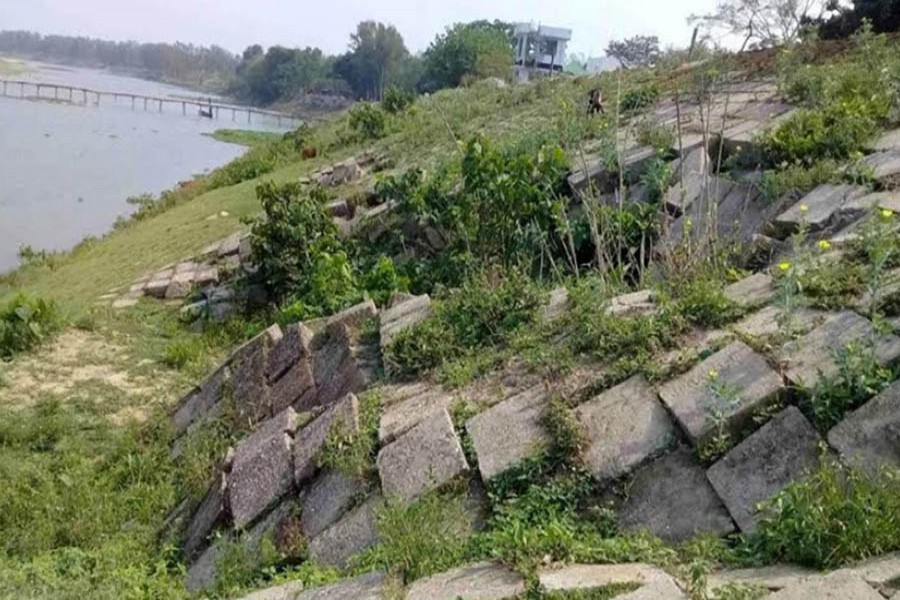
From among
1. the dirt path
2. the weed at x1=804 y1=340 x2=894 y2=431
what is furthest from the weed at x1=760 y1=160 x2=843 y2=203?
the dirt path

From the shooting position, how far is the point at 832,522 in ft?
6.62

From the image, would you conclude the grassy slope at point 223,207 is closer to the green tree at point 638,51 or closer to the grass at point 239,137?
the green tree at point 638,51

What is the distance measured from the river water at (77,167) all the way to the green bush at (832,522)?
40.4ft

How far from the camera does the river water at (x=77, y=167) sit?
588 inches

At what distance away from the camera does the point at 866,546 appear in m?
1.96

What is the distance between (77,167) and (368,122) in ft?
36.2

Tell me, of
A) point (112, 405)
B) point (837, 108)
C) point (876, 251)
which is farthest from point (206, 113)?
point (876, 251)

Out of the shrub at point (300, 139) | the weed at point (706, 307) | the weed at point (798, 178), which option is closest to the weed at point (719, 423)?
the weed at point (706, 307)

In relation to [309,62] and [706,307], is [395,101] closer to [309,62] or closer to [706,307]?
[706,307]

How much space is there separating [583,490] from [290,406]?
6.43 feet

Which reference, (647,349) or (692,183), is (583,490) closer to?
(647,349)

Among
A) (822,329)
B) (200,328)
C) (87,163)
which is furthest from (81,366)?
(87,163)

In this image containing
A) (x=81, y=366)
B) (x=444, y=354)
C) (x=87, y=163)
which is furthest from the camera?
(x=87, y=163)

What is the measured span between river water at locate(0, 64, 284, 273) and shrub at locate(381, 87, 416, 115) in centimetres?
584
